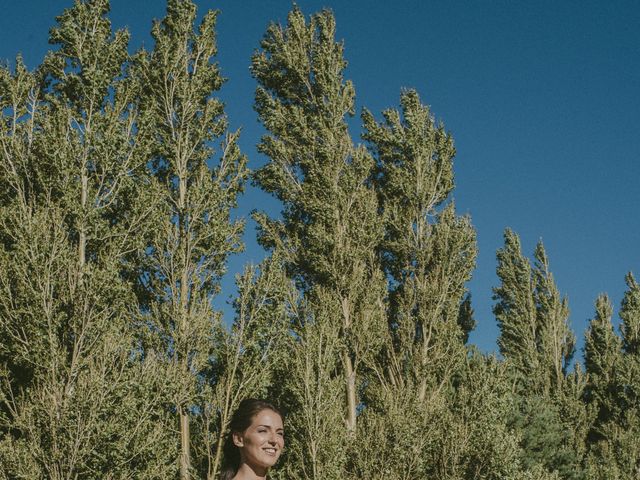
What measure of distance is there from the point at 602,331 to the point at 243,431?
2489 centimetres

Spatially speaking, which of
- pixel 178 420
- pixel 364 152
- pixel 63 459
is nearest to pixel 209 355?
pixel 178 420

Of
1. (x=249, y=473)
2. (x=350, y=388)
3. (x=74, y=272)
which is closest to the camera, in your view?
(x=249, y=473)

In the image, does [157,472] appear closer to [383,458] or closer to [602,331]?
[383,458]

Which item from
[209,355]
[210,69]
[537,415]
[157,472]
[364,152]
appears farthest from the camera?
[537,415]

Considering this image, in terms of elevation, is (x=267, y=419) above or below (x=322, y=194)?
below

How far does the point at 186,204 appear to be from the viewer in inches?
486

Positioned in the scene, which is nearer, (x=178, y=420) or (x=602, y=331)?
(x=178, y=420)

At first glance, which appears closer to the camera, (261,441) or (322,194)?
(261,441)

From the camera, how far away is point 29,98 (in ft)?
42.3

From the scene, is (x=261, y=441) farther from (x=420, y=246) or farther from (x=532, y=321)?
(x=532, y=321)

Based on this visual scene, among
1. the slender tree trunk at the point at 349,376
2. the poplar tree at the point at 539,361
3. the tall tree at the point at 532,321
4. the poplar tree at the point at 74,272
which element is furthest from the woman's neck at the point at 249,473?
the tall tree at the point at 532,321

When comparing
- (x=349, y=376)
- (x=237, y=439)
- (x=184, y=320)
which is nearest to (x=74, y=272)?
(x=184, y=320)

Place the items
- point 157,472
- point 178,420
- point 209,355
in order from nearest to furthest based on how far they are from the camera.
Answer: point 157,472 < point 178,420 < point 209,355

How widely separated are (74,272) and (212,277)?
3.04 metres
